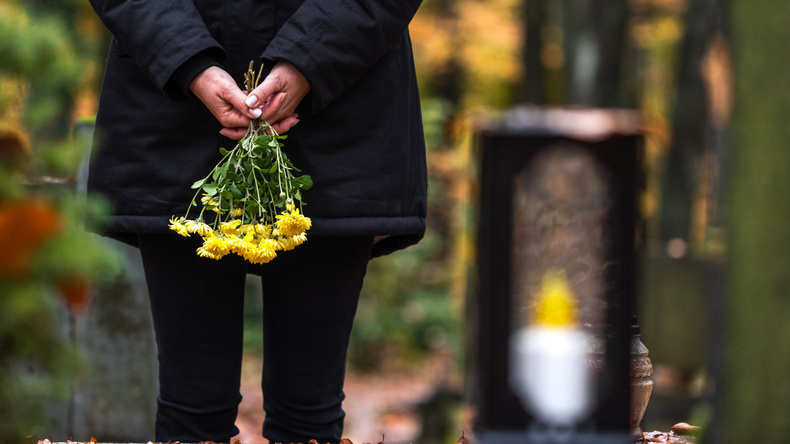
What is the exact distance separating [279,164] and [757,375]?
1140 millimetres

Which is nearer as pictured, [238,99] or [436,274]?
[238,99]

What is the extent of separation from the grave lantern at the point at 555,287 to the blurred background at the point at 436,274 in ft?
0.25

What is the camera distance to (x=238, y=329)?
2191 millimetres

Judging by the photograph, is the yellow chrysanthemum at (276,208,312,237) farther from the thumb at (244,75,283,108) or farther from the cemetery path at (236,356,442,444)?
the cemetery path at (236,356,442,444)

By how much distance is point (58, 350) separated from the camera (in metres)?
1.30

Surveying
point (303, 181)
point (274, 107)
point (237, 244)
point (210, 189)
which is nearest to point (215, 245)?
point (237, 244)

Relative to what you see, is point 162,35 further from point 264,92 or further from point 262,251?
point 262,251

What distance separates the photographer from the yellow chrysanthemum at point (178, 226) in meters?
1.87

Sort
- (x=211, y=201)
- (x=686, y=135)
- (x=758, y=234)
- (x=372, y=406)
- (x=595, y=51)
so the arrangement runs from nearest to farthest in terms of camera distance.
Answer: (x=758, y=234) < (x=211, y=201) < (x=372, y=406) < (x=595, y=51) < (x=686, y=135)

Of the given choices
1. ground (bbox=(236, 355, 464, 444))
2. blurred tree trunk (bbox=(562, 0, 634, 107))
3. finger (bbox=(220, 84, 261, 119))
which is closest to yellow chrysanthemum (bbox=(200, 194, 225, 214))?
finger (bbox=(220, 84, 261, 119))

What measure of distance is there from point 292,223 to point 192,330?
1.55ft

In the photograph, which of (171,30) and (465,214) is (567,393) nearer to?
(171,30)

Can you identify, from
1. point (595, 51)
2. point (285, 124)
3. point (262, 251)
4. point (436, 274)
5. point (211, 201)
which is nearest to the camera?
point (262, 251)

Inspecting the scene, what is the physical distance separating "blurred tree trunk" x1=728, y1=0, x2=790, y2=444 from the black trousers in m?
0.90
